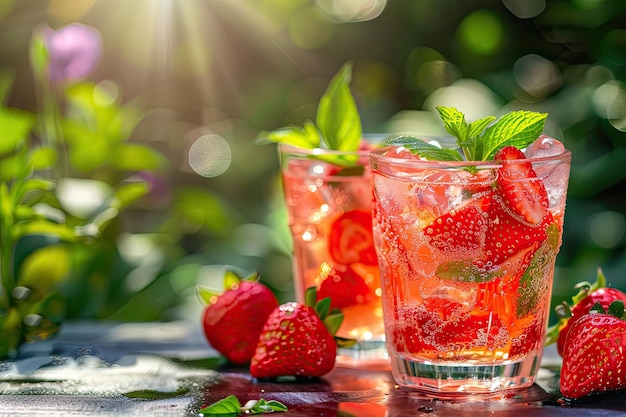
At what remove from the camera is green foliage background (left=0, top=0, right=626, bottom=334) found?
1.94 metres

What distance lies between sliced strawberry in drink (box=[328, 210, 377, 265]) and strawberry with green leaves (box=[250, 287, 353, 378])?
8cm

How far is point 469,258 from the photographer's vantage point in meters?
1.00

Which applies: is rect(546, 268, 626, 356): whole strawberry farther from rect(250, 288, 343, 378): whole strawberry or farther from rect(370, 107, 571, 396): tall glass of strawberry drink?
rect(250, 288, 343, 378): whole strawberry

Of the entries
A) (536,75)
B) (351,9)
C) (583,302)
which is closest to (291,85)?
(351,9)

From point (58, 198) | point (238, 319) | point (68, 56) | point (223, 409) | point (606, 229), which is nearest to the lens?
point (223, 409)

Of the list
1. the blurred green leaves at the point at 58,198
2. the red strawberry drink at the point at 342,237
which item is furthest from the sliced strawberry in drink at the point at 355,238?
the blurred green leaves at the point at 58,198

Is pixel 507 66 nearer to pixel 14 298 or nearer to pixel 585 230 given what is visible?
pixel 585 230

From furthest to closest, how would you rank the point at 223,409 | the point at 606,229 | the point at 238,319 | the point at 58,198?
the point at 606,229 < the point at 58,198 < the point at 238,319 < the point at 223,409

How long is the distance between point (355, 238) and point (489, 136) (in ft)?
0.80

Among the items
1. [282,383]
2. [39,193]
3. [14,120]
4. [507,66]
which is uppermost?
[507,66]

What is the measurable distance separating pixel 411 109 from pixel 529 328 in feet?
Answer: 3.82

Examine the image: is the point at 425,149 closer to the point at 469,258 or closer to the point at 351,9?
the point at 469,258

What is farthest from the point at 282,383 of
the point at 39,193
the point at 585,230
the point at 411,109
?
the point at 411,109

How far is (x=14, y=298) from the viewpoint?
1.33 meters
